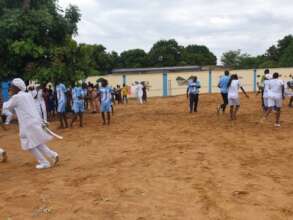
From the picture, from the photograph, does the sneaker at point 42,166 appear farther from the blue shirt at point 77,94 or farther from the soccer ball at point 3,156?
the blue shirt at point 77,94

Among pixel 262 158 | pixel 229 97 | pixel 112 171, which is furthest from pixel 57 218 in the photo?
pixel 229 97

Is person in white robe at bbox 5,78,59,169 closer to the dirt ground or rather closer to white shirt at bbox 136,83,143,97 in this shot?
the dirt ground

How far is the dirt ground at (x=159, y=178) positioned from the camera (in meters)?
5.54

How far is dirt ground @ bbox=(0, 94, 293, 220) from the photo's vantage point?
5539 mm

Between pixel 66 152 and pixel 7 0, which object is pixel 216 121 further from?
pixel 7 0

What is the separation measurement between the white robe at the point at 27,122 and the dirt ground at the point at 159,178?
56 cm

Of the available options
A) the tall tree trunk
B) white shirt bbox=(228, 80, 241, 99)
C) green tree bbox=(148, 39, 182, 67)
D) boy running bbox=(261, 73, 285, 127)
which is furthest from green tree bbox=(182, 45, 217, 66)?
boy running bbox=(261, 73, 285, 127)

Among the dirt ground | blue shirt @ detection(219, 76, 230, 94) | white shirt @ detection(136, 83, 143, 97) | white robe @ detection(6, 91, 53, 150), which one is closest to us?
the dirt ground

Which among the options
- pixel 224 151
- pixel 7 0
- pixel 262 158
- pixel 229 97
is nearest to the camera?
pixel 262 158

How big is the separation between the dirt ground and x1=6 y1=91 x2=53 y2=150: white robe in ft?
1.84

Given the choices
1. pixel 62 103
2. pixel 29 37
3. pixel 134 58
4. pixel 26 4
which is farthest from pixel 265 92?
pixel 134 58

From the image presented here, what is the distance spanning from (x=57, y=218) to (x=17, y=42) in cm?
1307

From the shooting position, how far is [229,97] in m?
14.3

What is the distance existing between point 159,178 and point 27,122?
107 inches
